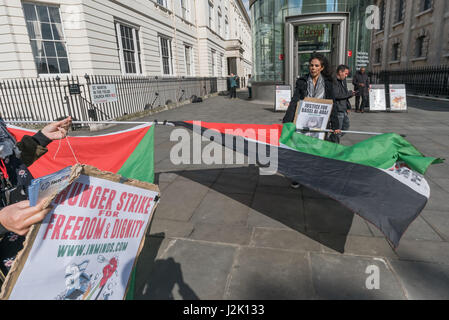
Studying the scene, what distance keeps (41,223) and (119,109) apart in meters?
12.6

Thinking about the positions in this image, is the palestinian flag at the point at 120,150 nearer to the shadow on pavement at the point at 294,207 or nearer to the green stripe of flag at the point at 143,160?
the green stripe of flag at the point at 143,160

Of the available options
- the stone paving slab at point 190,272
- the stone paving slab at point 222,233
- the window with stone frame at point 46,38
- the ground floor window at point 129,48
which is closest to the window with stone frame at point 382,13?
the ground floor window at point 129,48

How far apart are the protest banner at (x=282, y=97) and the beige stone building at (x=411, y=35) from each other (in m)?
16.8

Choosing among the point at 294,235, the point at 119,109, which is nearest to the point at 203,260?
the point at 294,235

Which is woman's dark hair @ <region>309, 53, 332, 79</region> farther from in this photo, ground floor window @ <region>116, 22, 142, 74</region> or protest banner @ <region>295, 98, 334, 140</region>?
ground floor window @ <region>116, 22, 142, 74</region>

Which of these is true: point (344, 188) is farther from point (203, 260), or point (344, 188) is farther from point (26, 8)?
point (26, 8)

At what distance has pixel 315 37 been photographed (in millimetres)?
17406

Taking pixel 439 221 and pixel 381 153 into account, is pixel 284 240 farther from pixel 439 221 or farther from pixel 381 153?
pixel 439 221

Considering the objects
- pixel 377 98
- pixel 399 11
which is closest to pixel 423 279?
pixel 377 98

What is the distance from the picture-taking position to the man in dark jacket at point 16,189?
1.23m

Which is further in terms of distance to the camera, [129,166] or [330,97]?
[330,97]

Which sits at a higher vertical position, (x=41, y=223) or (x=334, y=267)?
(x=41, y=223)

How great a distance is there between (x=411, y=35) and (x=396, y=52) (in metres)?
4.36

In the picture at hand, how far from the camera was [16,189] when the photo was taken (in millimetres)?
2121
